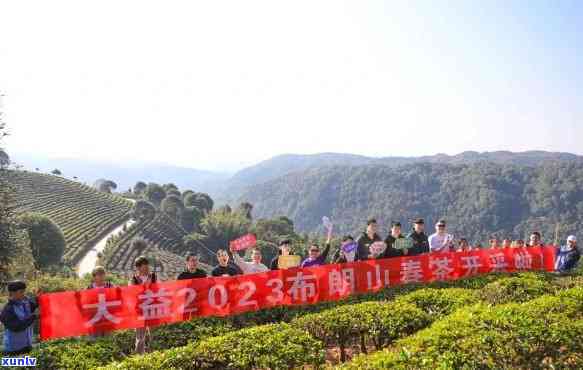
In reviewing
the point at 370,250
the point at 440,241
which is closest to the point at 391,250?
the point at 370,250

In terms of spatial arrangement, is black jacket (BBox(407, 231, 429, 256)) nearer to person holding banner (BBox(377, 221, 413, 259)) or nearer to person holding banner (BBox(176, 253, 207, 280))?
person holding banner (BBox(377, 221, 413, 259))

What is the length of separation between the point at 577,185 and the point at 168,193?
14437 centimetres

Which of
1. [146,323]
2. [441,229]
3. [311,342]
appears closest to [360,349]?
[311,342]

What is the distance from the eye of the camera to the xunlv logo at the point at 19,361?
5535 mm

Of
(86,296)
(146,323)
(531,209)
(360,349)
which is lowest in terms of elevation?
(531,209)

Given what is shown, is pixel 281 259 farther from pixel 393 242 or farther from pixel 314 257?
pixel 393 242

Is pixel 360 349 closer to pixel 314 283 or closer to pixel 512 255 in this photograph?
pixel 314 283

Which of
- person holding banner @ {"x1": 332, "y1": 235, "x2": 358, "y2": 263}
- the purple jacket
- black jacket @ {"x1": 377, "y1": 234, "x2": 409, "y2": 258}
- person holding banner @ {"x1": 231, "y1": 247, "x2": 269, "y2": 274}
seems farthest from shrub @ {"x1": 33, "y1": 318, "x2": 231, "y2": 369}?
black jacket @ {"x1": 377, "y1": 234, "x2": 409, "y2": 258}

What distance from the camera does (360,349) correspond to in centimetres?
702

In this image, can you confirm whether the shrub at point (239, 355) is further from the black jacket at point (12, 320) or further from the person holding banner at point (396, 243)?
the person holding banner at point (396, 243)

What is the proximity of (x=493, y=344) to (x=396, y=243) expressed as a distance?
5.16 metres

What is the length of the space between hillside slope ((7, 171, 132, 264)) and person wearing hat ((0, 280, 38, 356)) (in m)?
56.9

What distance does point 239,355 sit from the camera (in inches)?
210

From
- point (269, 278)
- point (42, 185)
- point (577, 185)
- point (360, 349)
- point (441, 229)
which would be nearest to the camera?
point (360, 349)
